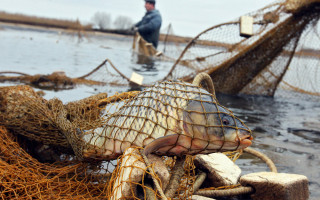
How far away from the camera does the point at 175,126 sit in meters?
2.37

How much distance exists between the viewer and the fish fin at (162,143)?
2.33 metres

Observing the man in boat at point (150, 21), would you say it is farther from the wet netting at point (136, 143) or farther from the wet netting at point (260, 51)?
the wet netting at point (136, 143)

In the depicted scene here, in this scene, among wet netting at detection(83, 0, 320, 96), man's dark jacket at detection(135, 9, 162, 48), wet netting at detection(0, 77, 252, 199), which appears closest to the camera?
wet netting at detection(0, 77, 252, 199)

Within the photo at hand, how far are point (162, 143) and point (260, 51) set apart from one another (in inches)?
226

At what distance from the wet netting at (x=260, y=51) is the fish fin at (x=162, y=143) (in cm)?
469

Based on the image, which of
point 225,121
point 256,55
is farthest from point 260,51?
point 225,121

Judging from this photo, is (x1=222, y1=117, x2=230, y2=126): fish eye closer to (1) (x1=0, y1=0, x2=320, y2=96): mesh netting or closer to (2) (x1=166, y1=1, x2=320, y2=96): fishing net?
(1) (x1=0, y1=0, x2=320, y2=96): mesh netting

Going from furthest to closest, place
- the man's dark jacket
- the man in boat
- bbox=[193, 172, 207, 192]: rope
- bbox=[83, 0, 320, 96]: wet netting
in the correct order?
the man's dark jacket, the man in boat, bbox=[83, 0, 320, 96]: wet netting, bbox=[193, 172, 207, 192]: rope

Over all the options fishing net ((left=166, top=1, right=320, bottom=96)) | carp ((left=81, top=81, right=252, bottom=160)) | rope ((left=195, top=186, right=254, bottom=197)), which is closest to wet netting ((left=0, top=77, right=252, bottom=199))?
carp ((left=81, top=81, right=252, bottom=160))

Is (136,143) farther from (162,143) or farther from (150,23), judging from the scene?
(150,23)

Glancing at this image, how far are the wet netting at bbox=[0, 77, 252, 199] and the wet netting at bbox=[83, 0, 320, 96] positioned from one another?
4.43m

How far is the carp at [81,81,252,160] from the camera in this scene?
7.68ft

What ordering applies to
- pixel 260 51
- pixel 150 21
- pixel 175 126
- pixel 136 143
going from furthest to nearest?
pixel 150 21, pixel 260 51, pixel 136 143, pixel 175 126

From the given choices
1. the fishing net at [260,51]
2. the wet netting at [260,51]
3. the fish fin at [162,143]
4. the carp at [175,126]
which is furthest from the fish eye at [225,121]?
the fishing net at [260,51]
